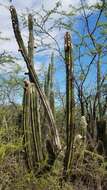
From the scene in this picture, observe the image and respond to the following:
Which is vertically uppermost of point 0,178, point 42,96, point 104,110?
point 104,110

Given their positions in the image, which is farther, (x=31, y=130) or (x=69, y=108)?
(x=69, y=108)

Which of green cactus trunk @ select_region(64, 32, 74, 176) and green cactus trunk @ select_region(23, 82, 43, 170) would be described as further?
green cactus trunk @ select_region(64, 32, 74, 176)

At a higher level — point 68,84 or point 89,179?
point 68,84

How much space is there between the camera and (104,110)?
18125 millimetres

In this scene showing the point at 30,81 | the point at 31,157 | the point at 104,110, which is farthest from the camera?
the point at 104,110

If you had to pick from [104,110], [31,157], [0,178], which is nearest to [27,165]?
[31,157]

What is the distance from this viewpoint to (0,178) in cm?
930

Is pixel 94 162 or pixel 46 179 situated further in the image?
pixel 94 162

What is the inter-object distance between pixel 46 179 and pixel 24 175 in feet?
1.65

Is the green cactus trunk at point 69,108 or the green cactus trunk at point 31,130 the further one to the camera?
the green cactus trunk at point 69,108

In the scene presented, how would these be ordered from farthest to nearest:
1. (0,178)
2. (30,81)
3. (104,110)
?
(104,110), (30,81), (0,178)

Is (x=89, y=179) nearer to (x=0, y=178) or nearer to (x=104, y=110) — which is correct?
(x=0, y=178)

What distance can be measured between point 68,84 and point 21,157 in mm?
1611

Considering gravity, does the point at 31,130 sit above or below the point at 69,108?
below
